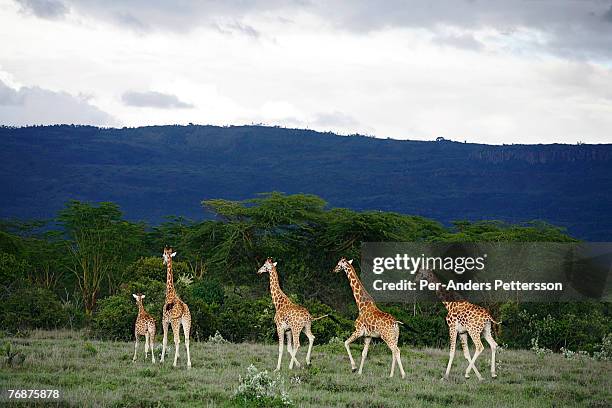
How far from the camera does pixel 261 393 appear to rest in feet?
46.9

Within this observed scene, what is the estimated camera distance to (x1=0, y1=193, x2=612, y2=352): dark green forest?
27.8 meters

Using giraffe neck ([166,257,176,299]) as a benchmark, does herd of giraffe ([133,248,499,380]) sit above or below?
below

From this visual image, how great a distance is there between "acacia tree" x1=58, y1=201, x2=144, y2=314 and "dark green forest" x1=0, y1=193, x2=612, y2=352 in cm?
8

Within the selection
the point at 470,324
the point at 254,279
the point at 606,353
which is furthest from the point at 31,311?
the point at 606,353

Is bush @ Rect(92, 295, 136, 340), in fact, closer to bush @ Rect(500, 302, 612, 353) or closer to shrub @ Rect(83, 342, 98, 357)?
shrub @ Rect(83, 342, 98, 357)

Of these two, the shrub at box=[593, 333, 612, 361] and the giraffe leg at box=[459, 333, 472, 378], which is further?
the shrub at box=[593, 333, 612, 361]

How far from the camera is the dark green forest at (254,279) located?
27844mm

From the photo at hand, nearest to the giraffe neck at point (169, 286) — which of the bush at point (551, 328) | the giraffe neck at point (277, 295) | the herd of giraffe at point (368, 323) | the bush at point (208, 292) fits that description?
the herd of giraffe at point (368, 323)

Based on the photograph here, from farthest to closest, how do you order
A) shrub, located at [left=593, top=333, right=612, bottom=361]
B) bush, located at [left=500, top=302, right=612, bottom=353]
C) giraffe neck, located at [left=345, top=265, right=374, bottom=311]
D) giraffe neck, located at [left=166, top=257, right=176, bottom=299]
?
1. bush, located at [left=500, top=302, right=612, bottom=353]
2. shrub, located at [left=593, top=333, right=612, bottom=361]
3. giraffe neck, located at [left=166, top=257, right=176, bottom=299]
4. giraffe neck, located at [left=345, top=265, right=374, bottom=311]

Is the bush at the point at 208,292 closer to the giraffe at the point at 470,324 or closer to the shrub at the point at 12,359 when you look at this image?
the shrub at the point at 12,359

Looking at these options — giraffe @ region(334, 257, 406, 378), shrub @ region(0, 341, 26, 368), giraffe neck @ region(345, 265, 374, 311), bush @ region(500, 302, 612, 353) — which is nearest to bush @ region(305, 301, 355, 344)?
bush @ region(500, 302, 612, 353)

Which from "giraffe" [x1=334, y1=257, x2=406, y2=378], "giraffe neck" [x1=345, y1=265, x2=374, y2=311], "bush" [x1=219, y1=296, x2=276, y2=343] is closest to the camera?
"giraffe" [x1=334, y1=257, x2=406, y2=378]

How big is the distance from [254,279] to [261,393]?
22015mm

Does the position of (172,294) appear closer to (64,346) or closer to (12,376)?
(12,376)
